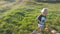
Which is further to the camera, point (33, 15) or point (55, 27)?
point (33, 15)

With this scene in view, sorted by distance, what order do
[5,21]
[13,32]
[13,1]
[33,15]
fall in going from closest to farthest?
[13,32] → [5,21] → [33,15] → [13,1]

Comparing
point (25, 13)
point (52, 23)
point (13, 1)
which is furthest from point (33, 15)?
point (13, 1)

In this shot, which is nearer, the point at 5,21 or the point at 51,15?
the point at 5,21

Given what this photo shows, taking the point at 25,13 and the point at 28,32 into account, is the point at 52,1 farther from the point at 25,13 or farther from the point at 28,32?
the point at 28,32

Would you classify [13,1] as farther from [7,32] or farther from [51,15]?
[7,32]

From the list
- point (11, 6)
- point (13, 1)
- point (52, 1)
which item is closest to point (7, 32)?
point (11, 6)

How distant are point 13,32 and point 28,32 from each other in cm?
70

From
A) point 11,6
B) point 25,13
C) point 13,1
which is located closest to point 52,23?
point 25,13

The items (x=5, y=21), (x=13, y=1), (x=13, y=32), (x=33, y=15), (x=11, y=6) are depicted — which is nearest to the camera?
(x=13, y=32)

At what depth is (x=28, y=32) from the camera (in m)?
10.1

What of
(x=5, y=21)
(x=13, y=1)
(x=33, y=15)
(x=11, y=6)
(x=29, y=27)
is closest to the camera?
(x=29, y=27)

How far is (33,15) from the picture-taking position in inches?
510

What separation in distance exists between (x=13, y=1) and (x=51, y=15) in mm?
5728

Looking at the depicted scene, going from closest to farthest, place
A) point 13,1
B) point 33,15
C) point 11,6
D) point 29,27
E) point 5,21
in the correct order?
1. point 29,27
2. point 5,21
3. point 33,15
4. point 11,6
5. point 13,1
